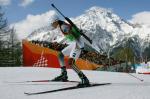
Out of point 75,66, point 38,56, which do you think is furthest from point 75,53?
point 38,56

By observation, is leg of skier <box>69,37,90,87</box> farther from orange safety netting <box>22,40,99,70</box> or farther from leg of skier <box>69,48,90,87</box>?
orange safety netting <box>22,40,99,70</box>

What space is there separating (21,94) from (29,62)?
2098 centimetres

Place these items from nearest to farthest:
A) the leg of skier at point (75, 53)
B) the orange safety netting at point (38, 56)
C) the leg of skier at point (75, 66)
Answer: the leg of skier at point (75, 66)
the leg of skier at point (75, 53)
the orange safety netting at point (38, 56)

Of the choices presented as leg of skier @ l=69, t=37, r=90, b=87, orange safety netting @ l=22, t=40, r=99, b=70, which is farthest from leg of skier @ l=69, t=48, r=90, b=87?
orange safety netting @ l=22, t=40, r=99, b=70

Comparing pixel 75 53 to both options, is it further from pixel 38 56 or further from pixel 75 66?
pixel 38 56

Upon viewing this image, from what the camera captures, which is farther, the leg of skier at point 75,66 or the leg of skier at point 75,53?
the leg of skier at point 75,53

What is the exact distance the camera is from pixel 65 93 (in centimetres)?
852

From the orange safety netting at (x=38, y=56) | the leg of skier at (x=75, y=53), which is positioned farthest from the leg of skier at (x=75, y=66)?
the orange safety netting at (x=38, y=56)

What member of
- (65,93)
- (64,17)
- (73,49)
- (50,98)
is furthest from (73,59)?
(50,98)

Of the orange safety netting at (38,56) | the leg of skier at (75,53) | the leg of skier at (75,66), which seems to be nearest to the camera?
the leg of skier at (75,66)

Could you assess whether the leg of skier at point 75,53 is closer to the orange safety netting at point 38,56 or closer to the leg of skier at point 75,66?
the leg of skier at point 75,66

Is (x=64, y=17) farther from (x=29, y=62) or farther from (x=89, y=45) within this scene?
(x=29, y=62)

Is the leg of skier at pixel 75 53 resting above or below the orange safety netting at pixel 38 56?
below

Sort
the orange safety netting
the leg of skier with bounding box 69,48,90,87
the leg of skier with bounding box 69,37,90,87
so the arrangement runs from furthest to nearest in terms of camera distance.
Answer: the orange safety netting < the leg of skier with bounding box 69,37,90,87 < the leg of skier with bounding box 69,48,90,87
